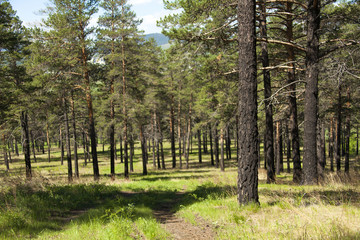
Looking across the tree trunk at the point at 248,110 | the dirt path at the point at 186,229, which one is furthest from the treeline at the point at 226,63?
the dirt path at the point at 186,229

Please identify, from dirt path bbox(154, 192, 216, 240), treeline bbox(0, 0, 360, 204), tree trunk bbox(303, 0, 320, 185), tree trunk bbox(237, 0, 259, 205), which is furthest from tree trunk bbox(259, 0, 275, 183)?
dirt path bbox(154, 192, 216, 240)

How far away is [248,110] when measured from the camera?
5.57 m

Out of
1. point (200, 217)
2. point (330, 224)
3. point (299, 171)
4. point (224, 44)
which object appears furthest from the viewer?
point (299, 171)

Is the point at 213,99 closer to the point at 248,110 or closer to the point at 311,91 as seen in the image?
the point at 311,91

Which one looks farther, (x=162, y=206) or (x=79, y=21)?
(x=79, y=21)

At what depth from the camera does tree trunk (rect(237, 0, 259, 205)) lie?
551cm

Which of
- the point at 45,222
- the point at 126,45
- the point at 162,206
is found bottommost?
the point at 162,206

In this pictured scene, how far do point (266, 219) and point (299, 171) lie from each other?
896 cm

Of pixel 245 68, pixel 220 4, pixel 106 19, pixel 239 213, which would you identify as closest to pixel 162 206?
pixel 239 213

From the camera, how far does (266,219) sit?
4.51m

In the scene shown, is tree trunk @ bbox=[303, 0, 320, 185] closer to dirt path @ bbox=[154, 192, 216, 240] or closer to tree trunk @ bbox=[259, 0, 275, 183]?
tree trunk @ bbox=[259, 0, 275, 183]

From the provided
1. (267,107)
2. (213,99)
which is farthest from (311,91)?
(213,99)

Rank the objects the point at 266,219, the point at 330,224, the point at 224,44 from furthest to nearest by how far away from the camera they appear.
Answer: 1. the point at 224,44
2. the point at 266,219
3. the point at 330,224

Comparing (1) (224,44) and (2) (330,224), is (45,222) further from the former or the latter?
(1) (224,44)
